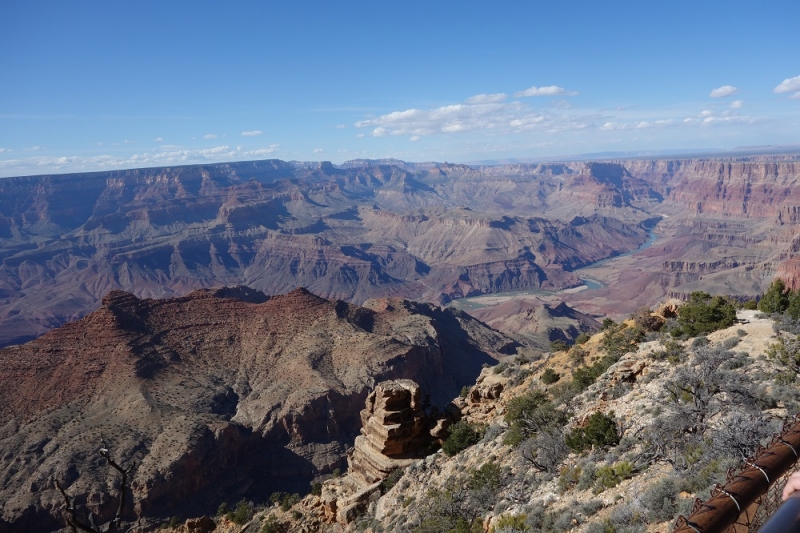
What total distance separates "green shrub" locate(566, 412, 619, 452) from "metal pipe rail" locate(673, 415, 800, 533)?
10.0 m

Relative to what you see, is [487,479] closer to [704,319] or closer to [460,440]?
[460,440]

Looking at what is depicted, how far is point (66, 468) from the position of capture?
47250mm

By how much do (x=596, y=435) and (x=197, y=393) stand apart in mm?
57946

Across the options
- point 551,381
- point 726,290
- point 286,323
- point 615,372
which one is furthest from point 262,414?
point 726,290

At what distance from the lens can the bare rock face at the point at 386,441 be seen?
2839cm

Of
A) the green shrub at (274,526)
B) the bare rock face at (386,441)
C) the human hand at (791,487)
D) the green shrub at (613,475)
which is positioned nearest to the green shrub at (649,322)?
the bare rock face at (386,441)

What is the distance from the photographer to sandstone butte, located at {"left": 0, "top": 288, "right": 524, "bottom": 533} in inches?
1928

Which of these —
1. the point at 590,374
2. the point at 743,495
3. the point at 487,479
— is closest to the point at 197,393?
the point at 590,374

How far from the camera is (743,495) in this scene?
6.81m

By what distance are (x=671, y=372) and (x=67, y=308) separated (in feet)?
725

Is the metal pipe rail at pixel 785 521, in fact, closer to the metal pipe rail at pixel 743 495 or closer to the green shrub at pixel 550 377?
the metal pipe rail at pixel 743 495

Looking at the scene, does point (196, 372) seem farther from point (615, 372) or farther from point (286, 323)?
point (615, 372)

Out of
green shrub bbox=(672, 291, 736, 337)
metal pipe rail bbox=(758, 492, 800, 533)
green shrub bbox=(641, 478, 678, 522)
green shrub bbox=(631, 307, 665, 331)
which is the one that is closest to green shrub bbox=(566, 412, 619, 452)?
green shrub bbox=(641, 478, 678, 522)

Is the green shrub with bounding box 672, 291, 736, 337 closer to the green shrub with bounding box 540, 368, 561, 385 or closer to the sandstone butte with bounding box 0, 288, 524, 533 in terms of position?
the green shrub with bounding box 540, 368, 561, 385
